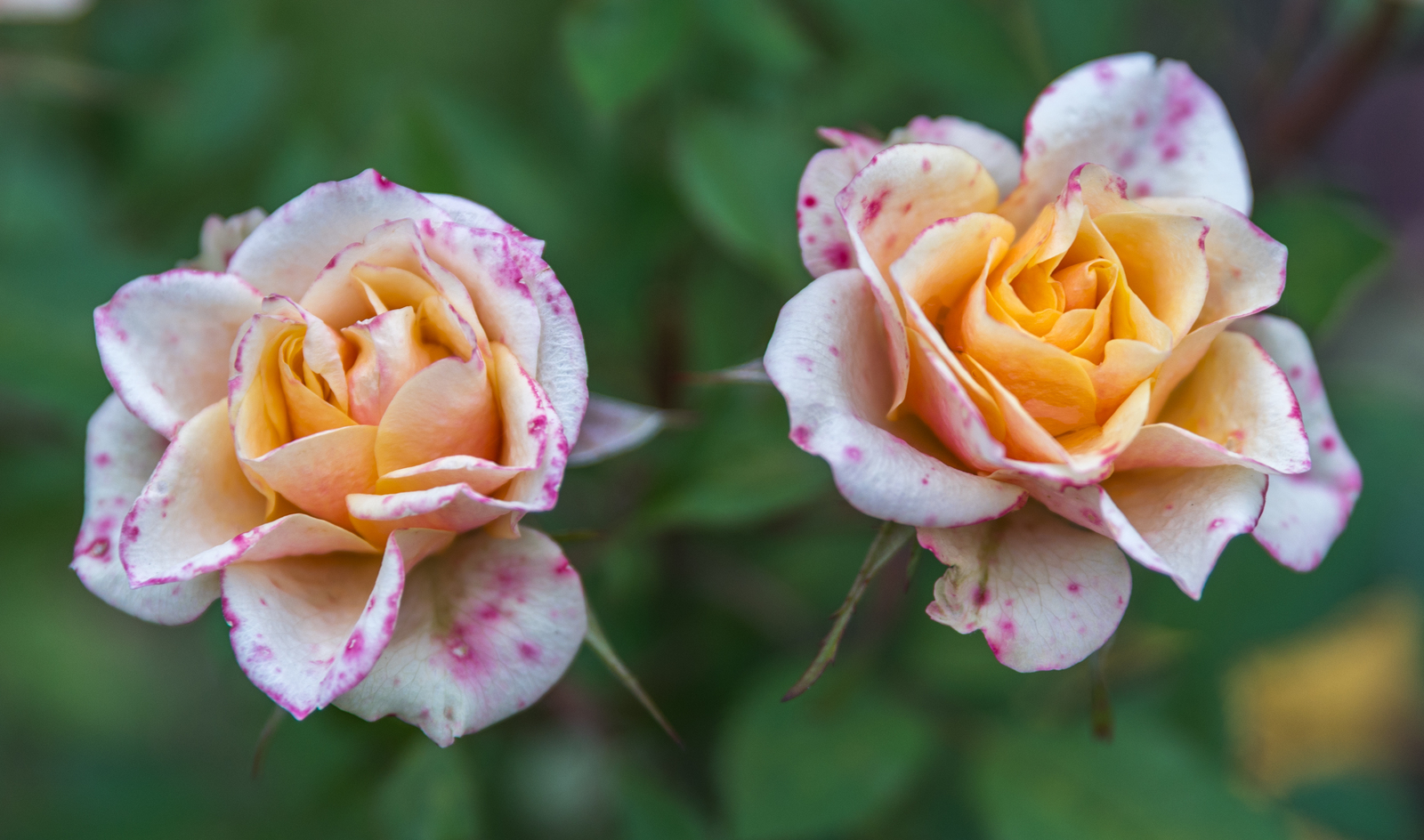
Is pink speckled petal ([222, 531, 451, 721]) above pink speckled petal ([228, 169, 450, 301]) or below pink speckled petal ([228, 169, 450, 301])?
below

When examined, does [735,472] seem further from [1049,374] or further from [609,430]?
[1049,374]

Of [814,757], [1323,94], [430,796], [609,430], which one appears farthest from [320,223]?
[1323,94]

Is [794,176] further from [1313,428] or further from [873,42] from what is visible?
[1313,428]

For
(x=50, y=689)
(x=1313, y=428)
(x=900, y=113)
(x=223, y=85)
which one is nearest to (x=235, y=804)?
(x=50, y=689)

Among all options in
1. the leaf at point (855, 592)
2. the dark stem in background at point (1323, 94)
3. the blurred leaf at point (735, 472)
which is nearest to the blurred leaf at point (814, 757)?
the blurred leaf at point (735, 472)

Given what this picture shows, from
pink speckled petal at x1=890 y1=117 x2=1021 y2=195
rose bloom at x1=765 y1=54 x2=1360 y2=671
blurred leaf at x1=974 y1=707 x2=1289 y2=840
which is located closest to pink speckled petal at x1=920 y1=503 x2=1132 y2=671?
rose bloom at x1=765 y1=54 x2=1360 y2=671

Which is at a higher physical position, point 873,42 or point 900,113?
point 873,42

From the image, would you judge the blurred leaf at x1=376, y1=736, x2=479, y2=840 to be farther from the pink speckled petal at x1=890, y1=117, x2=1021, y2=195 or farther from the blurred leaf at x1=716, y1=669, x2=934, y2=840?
the pink speckled petal at x1=890, y1=117, x2=1021, y2=195
